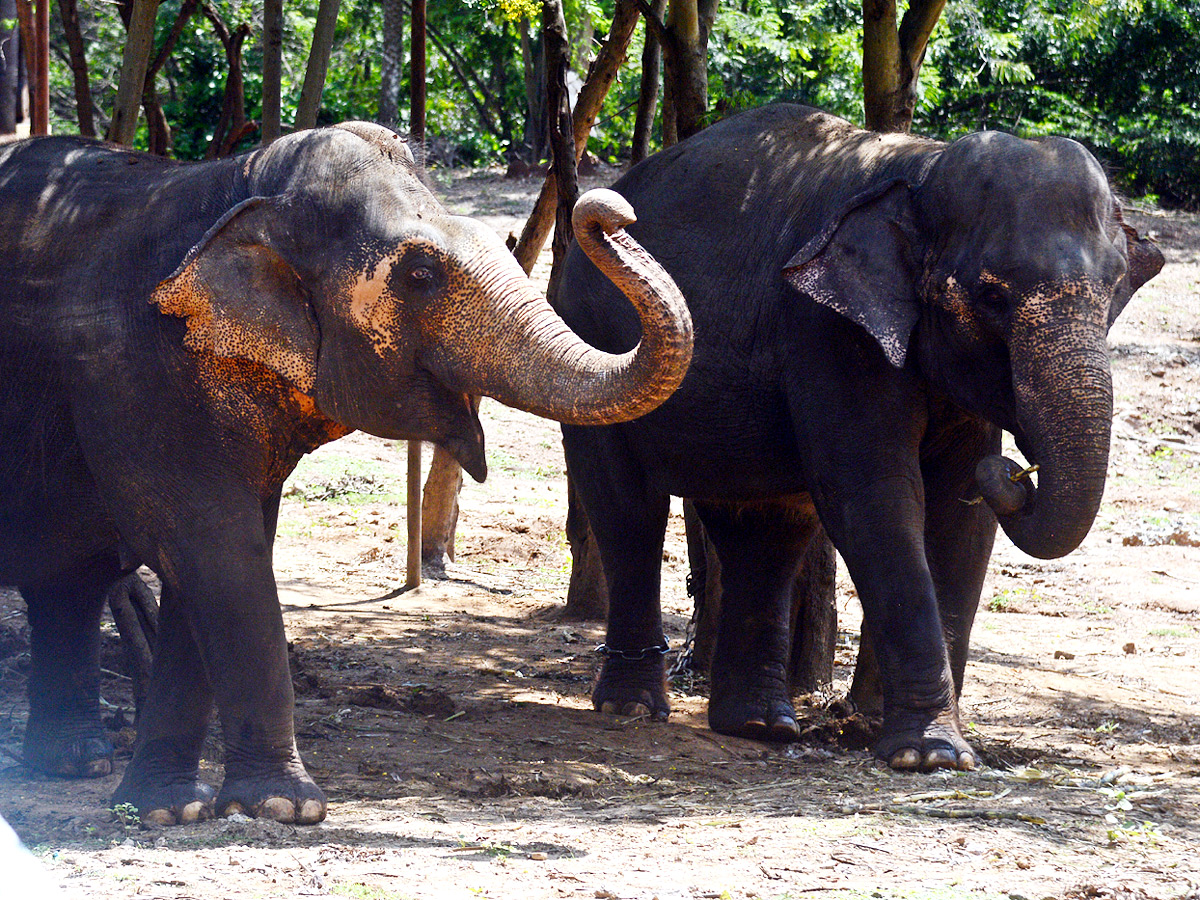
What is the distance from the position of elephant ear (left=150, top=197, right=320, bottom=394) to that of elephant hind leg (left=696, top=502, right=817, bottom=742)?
2.51 m

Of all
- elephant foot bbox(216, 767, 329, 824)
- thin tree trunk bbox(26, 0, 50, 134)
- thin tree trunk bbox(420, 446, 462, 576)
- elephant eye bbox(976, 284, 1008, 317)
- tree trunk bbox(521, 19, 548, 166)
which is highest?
tree trunk bbox(521, 19, 548, 166)

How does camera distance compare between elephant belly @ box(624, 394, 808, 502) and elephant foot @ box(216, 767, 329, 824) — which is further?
elephant belly @ box(624, 394, 808, 502)

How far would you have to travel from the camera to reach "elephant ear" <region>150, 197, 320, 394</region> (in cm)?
393

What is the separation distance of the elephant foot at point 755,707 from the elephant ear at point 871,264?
157 cm

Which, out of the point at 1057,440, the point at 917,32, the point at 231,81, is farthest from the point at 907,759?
the point at 231,81

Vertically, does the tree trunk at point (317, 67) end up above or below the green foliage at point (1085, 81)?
below

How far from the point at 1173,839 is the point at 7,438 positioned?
10.7 ft

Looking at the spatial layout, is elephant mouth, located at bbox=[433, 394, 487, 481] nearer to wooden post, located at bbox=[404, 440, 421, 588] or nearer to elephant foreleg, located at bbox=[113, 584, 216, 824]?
elephant foreleg, located at bbox=[113, 584, 216, 824]

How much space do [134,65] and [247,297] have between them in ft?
7.57

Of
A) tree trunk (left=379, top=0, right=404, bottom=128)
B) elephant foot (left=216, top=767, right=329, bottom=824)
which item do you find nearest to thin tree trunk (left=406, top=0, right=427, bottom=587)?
elephant foot (left=216, top=767, right=329, bottom=824)

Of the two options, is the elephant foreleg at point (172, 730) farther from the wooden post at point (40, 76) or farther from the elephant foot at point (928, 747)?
the wooden post at point (40, 76)

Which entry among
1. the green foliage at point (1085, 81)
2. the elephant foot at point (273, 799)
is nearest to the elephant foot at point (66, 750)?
the elephant foot at point (273, 799)

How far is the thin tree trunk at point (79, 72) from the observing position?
7516 millimetres

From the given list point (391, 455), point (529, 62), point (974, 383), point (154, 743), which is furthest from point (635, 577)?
point (529, 62)
